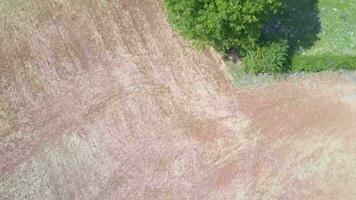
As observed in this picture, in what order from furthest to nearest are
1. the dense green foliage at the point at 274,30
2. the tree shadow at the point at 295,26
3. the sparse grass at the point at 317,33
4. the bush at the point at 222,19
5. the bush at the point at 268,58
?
the tree shadow at the point at 295,26, the sparse grass at the point at 317,33, the bush at the point at 268,58, the dense green foliage at the point at 274,30, the bush at the point at 222,19

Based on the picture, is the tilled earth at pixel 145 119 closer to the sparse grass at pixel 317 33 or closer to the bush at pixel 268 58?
the sparse grass at pixel 317 33

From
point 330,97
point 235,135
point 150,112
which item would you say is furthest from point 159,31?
point 330,97

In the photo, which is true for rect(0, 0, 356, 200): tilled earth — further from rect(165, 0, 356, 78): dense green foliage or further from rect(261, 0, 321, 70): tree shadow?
rect(261, 0, 321, 70): tree shadow

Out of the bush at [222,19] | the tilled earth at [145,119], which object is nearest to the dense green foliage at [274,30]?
the bush at [222,19]

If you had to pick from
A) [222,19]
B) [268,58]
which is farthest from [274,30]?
[222,19]

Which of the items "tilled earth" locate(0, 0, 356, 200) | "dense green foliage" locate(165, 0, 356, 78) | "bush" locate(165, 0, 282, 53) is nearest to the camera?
"tilled earth" locate(0, 0, 356, 200)

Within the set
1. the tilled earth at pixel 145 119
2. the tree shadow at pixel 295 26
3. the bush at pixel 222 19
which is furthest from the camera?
the tree shadow at pixel 295 26

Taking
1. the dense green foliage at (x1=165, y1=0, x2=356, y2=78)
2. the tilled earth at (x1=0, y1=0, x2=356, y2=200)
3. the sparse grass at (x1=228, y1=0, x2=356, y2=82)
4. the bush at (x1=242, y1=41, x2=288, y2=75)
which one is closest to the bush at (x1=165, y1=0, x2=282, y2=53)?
the dense green foliage at (x1=165, y1=0, x2=356, y2=78)

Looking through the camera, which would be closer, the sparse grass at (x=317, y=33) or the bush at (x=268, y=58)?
the bush at (x=268, y=58)
